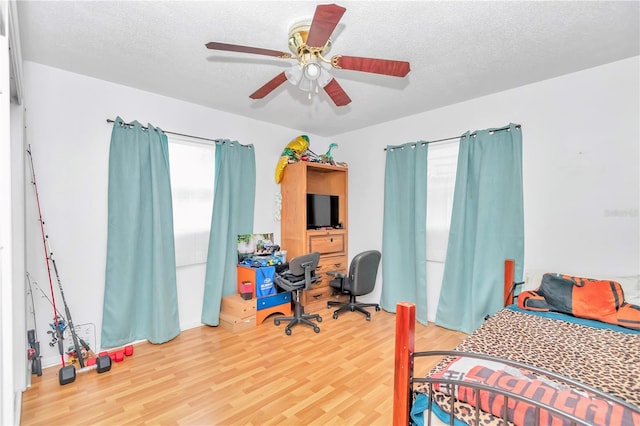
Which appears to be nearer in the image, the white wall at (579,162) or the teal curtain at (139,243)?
the white wall at (579,162)

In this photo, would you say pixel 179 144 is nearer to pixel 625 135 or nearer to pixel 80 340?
pixel 80 340

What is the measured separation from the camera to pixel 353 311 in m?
3.86

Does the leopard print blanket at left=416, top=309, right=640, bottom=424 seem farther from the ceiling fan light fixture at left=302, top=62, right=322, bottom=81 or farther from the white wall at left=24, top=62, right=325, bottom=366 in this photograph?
the white wall at left=24, top=62, right=325, bottom=366

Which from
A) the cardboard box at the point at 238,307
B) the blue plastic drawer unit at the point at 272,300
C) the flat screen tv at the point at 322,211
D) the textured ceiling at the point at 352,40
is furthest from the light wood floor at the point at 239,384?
the textured ceiling at the point at 352,40

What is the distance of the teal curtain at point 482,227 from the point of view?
9.45ft

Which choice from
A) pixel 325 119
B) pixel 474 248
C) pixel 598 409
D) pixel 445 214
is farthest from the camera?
pixel 325 119

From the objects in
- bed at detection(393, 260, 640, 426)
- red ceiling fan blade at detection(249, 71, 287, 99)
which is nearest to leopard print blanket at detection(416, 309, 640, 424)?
bed at detection(393, 260, 640, 426)

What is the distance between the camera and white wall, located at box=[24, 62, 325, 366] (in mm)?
2439

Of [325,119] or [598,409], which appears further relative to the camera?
[325,119]

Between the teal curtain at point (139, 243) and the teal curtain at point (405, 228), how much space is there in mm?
2523

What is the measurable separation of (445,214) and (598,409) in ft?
8.29

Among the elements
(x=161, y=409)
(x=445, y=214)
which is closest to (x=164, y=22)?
(x=161, y=409)

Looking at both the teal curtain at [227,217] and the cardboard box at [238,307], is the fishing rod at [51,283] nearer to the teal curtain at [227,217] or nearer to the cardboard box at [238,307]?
the teal curtain at [227,217]

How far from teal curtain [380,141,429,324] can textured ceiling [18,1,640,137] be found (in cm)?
90
